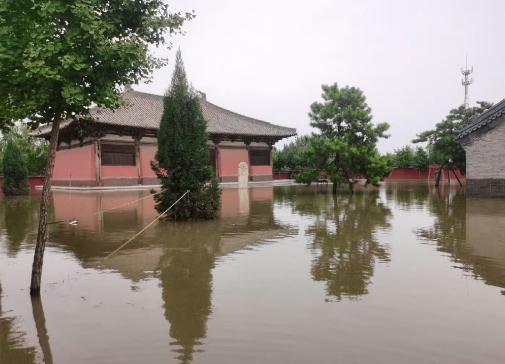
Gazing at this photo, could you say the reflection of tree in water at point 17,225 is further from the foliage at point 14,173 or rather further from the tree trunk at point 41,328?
the foliage at point 14,173

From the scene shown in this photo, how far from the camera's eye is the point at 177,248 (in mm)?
7961

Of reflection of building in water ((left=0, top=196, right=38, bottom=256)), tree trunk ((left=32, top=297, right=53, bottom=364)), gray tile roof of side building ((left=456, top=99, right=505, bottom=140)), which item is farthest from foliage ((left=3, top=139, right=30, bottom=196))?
gray tile roof of side building ((left=456, top=99, right=505, bottom=140))

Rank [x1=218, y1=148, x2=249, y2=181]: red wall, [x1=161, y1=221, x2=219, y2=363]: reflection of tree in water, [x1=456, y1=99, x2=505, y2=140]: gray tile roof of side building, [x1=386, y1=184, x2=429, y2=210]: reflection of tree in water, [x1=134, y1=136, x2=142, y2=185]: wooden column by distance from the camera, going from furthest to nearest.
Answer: [x1=218, y1=148, x2=249, y2=181]: red wall → [x1=134, y1=136, x2=142, y2=185]: wooden column → [x1=456, y1=99, x2=505, y2=140]: gray tile roof of side building → [x1=386, y1=184, x2=429, y2=210]: reflection of tree in water → [x1=161, y1=221, x2=219, y2=363]: reflection of tree in water

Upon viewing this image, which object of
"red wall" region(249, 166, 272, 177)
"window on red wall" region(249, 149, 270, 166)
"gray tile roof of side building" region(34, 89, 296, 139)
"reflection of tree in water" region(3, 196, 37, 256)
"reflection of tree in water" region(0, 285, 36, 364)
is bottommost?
"reflection of tree in water" region(0, 285, 36, 364)

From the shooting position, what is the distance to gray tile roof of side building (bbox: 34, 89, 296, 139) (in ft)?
87.0

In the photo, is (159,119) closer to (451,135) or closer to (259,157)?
(259,157)

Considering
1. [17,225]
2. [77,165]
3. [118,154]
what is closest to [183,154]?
[17,225]

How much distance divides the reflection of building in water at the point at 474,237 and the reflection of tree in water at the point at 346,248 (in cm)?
128

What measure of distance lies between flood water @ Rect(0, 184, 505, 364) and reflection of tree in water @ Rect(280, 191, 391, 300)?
1.5 inches

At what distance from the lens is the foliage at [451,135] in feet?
92.3

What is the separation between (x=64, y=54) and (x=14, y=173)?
2457cm

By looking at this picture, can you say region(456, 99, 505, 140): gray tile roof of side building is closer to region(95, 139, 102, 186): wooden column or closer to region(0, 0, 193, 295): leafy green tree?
region(0, 0, 193, 295): leafy green tree

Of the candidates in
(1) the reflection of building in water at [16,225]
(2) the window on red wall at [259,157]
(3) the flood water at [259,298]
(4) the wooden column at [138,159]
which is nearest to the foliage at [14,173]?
(4) the wooden column at [138,159]

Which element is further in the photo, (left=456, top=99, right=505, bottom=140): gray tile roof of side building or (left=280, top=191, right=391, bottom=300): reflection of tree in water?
(left=456, top=99, right=505, bottom=140): gray tile roof of side building
